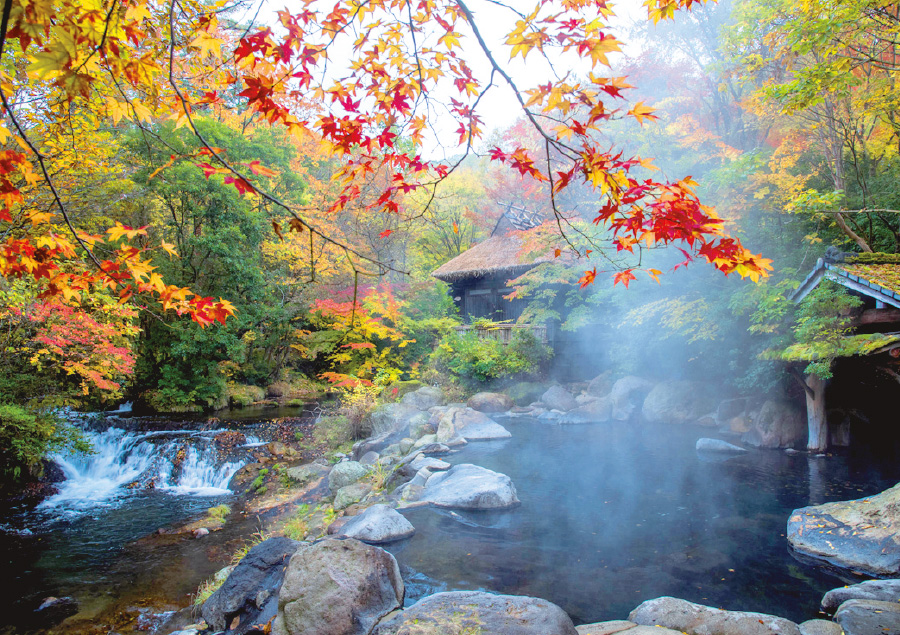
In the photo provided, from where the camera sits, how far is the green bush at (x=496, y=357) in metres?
15.4

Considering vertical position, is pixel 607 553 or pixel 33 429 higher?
pixel 33 429

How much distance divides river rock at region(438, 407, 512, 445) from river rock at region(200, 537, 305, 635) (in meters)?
6.21

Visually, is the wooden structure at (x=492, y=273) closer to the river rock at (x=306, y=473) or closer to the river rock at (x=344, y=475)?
the river rock at (x=306, y=473)

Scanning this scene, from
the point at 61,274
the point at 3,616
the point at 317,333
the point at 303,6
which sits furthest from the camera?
the point at 317,333

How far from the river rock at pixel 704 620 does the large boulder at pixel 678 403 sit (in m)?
9.42

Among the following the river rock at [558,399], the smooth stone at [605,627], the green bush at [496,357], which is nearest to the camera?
the smooth stone at [605,627]

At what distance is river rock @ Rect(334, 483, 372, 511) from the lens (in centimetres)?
763

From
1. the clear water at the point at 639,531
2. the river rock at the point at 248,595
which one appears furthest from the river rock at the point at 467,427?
the river rock at the point at 248,595

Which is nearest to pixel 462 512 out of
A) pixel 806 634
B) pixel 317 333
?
pixel 806 634

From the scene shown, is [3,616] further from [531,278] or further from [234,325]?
[531,278]

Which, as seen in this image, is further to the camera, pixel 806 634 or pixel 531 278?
pixel 531 278

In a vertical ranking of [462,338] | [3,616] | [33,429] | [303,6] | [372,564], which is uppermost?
[303,6]

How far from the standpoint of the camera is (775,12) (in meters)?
8.23

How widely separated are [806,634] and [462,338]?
1335 cm
